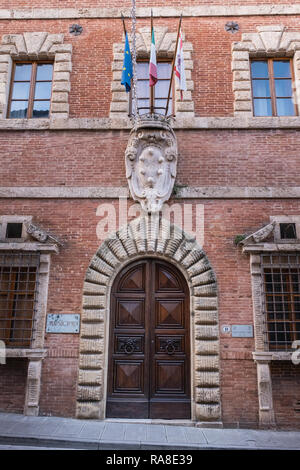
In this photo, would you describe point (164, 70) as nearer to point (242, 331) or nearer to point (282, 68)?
point (282, 68)

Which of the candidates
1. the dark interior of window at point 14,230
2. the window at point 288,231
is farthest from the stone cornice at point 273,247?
the dark interior of window at point 14,230

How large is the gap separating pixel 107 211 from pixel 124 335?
2.46 metres

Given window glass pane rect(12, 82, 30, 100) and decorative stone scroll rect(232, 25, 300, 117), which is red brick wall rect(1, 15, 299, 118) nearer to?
decorative stone scroll rect(232, 25, 300, 117)

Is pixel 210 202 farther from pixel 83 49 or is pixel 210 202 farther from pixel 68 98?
pixel 83 49

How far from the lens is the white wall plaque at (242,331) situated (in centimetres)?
662

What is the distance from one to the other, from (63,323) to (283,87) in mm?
6863

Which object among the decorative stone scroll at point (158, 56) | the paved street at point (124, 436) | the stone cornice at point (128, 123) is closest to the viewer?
the paved street at point (124, 436)

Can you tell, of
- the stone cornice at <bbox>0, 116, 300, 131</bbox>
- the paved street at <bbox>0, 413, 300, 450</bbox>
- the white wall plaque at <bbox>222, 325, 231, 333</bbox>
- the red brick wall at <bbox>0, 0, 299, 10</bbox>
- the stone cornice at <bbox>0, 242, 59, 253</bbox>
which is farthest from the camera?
the red brick wall at <bbox>0, 0, 299, 10</bbox>

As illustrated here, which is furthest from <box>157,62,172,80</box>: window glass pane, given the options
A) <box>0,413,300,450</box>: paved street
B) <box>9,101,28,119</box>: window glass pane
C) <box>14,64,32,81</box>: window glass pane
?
<box>0,413,300,450</box>: paved street

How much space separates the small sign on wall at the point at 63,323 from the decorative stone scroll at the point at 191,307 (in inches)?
6.1

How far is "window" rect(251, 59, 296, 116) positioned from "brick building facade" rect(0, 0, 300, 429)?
0.15ft

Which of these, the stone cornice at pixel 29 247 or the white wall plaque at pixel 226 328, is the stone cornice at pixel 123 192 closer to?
the stone cornice at pixel 29 247

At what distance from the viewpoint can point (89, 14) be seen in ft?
27.6

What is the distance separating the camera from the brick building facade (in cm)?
650
